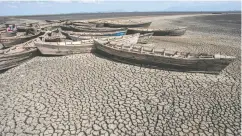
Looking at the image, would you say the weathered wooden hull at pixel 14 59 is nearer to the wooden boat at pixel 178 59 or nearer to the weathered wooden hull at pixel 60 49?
the weathered wooden hull at pixel 60 49

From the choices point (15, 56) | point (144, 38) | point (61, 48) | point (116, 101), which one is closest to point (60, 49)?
point (61, 48)

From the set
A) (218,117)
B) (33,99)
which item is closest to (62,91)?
(33,99)

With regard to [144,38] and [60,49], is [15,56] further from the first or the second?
[144,38]

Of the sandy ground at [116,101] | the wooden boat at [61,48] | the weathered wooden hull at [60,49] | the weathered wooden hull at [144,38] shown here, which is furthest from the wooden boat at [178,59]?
the weathered wooden hull at [144,38]

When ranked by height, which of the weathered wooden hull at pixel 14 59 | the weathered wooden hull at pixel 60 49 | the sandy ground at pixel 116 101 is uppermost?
the weathered wooden hull at pixel 60 49

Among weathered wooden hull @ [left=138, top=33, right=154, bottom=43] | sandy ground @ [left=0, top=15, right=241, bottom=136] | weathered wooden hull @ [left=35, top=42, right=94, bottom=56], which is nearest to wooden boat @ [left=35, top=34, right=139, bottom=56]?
weathered wooden hull @ [left=35, top=42, right=94, bottom=56]

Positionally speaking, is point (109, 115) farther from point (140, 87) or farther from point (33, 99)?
point (33, 99)
